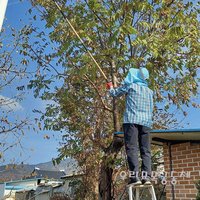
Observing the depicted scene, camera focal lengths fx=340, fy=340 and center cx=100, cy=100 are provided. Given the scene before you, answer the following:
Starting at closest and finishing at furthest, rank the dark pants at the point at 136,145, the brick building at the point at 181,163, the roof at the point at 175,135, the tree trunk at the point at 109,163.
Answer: the dark pants at the point at 136,145 → the roof at the point at 175,135 → the brick building at the point at 181,163 → the tree trunk at the point at 109,163

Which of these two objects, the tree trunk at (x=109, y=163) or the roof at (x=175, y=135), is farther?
the tree trunk at (x=109, y=163)

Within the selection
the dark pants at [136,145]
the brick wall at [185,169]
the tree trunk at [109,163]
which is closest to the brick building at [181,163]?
the brick wall at [185,169]

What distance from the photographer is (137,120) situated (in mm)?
4152

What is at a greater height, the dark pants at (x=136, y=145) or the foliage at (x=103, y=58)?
the foliage at (x=103, y=58)

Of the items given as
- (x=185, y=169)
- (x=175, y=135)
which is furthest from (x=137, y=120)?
(x=185, y=169)

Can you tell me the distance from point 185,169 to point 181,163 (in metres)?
0.14

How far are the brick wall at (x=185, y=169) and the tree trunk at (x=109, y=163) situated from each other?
5.78ft

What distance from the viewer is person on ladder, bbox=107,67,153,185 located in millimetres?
4043

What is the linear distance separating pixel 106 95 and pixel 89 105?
58 centimetres

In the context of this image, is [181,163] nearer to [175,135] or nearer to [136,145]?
[175,135]

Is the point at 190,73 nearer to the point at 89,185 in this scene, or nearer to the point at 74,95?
the point at 74,95

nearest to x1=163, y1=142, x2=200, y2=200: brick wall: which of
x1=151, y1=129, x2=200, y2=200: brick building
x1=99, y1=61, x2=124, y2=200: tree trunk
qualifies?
x1=151, y1=129, x2=200, y2=200: brick building

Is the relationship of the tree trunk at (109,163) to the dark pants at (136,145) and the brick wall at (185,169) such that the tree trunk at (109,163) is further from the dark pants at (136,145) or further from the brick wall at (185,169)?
the dark pants at (136,145)

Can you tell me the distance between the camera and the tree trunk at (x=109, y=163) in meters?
7.91
